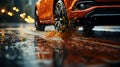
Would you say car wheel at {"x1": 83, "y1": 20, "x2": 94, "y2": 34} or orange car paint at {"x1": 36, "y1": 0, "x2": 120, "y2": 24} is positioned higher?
orange car paint at {"x1": 36, "y1": 0, "x2": 120, "y2": 24}

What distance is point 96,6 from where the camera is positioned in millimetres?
9180

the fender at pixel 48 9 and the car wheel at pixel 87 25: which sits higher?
the fender at pixel 48 9

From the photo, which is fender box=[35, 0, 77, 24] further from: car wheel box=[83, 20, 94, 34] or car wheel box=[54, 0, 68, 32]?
car wheel box=[83, 20, 94, 34]

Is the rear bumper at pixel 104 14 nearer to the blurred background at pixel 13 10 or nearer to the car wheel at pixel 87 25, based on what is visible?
the car wheel at pixel 87 25

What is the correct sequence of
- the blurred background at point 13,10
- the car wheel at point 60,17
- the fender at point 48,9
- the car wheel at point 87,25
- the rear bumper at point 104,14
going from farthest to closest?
the blurred background at point 13,10 < the car wheel at point 60,17 < the fender at point 48,9 < the car wheel at point 87,25 < the rear bumper at point 104,14

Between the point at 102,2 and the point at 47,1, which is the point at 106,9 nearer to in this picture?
the point at 102,2

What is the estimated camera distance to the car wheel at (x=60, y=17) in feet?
32.8

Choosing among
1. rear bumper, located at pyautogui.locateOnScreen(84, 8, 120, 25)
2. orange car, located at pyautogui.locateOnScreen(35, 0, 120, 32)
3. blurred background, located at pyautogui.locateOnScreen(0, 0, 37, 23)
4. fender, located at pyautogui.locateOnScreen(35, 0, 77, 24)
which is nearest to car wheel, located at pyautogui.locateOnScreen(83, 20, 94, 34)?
orange car, located at pyautogui.locateOnScreen(35, 0, 120, 32)

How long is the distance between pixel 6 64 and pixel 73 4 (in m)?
5.03

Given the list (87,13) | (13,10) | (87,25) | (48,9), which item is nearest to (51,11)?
(48,9)

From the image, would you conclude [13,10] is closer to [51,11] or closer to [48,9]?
[48,9]

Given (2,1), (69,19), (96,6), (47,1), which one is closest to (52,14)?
(47,1)

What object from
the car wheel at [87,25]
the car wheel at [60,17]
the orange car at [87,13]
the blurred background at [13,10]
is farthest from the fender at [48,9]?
the blurred background at [13,10]

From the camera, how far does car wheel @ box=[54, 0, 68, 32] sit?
10.0 meters
